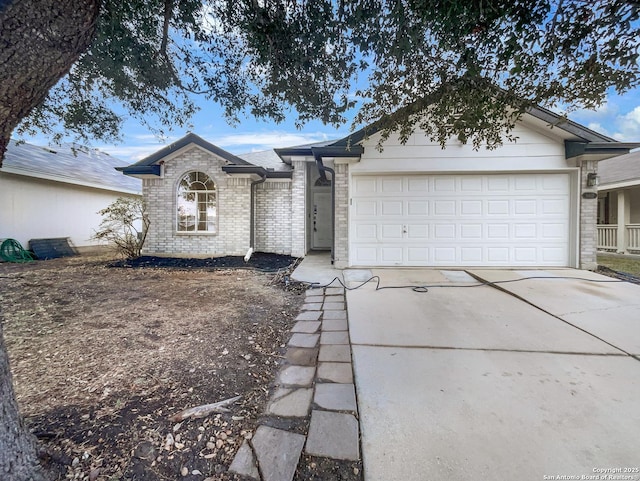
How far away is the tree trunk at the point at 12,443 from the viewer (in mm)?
1229

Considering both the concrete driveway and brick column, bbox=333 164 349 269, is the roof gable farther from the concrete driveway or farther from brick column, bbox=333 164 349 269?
the concrete driveway

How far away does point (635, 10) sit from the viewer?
2146mm

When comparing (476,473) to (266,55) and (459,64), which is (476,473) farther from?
(266,55)

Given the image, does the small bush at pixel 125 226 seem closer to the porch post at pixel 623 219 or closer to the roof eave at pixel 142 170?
the roof eave at pixel 142 170

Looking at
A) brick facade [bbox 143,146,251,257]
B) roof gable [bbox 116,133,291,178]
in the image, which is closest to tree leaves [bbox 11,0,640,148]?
roof gable [bbox 116,133,291,178]

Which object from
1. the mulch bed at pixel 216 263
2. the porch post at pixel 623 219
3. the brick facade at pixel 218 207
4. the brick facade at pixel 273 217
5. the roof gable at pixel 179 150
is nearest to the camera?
the mulch bed at pixel 216 263

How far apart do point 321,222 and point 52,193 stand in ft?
34.7

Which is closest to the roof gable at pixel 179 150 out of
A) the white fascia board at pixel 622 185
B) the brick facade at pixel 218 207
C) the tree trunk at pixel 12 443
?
the brick facade at pixel 218 207

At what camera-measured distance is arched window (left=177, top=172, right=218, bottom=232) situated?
9492 millimetres

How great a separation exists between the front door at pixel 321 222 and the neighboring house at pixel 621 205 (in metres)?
10.6

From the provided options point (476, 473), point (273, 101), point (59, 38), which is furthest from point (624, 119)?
point (59, 38)

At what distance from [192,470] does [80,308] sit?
12.7 feet

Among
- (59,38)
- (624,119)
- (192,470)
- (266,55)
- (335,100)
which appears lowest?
(192,470)

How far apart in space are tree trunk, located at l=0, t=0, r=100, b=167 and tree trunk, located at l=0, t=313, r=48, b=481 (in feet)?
3.46
